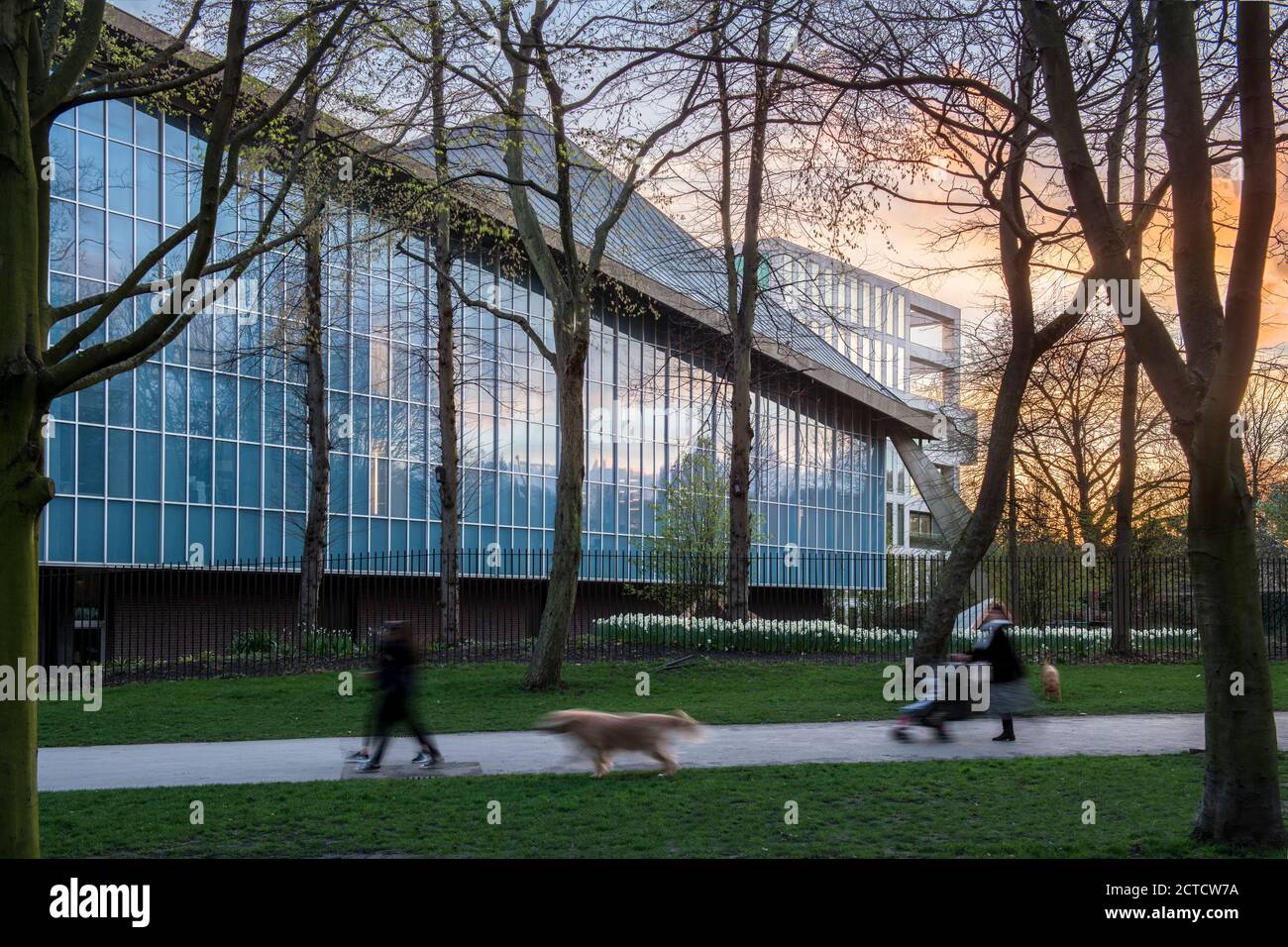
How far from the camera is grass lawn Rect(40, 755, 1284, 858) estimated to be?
7.81 m

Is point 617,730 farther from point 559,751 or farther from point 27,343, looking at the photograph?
point 27,343

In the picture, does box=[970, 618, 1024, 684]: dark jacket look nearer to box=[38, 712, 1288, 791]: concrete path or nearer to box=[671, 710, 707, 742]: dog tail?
box=[38, 712, 1288, 791]: concrete path

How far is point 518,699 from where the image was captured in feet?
57.2

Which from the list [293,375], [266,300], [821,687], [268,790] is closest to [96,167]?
[266,300]

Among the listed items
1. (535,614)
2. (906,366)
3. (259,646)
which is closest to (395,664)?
(259,646)

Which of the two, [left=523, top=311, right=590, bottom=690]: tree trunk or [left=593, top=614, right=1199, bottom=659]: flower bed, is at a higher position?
A: [left=523, top=311, right=590, bottom=690]: tree trunk

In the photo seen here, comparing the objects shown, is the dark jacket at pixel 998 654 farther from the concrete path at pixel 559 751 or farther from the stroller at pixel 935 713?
the concrete path at pixel 559 751

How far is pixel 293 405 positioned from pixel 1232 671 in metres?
28.8

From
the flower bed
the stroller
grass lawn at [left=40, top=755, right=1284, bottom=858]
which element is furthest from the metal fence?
grass lawn at [left=40, top=755, right=1284, bottom=858]

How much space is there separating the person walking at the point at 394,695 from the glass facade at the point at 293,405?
6.62 meters

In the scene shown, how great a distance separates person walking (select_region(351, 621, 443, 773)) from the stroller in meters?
5.01

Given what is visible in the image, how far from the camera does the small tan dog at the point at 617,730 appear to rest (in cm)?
1038

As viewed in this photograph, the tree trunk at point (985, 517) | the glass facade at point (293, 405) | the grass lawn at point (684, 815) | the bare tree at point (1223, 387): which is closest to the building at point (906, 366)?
the glass facade at point (293, 405)

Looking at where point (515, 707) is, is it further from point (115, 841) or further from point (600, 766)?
point (115, 841)
